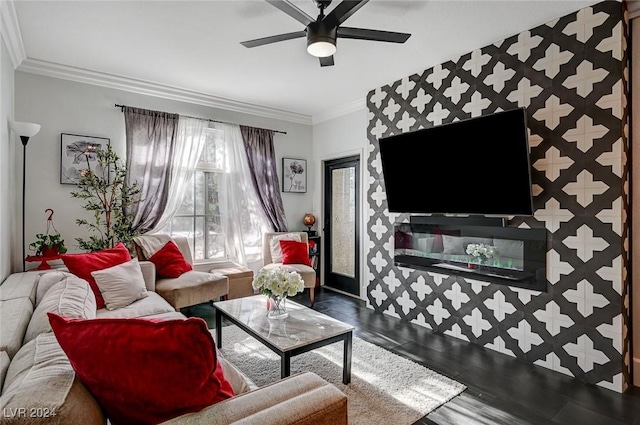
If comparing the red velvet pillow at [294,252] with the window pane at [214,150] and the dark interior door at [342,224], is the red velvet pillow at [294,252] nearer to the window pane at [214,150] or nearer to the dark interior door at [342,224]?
the dark interior door at [342,224]

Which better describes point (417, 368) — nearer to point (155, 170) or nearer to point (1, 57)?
point (155, 170)

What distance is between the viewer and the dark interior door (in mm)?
4863

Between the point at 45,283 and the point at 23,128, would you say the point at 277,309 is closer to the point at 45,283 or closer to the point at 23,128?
the point at 45,283

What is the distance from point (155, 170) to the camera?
13.5 ft

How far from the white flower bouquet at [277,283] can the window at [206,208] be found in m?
2.25

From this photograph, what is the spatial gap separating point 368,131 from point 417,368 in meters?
2.80

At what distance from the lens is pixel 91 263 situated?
2805 mm

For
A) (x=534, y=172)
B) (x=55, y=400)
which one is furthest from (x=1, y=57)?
(x=534, y=172)

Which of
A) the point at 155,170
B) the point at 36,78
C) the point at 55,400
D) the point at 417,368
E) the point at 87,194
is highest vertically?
the point at 36,78

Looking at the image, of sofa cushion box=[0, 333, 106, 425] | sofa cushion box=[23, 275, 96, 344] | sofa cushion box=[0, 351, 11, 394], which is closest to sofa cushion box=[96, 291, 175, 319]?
sofa cushion box=[23, 275, 96, 344]

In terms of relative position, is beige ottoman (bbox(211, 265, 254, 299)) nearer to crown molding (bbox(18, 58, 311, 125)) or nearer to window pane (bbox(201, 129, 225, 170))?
window pane (bbox(201, 129, 225, 170))

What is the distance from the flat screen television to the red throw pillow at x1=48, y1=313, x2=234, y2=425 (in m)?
2.63

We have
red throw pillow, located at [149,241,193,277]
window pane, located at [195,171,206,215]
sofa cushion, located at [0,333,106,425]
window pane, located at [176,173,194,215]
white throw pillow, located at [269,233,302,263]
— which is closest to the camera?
sofa cushion, located at [0,333,106,425]

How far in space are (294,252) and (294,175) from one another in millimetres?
1383
